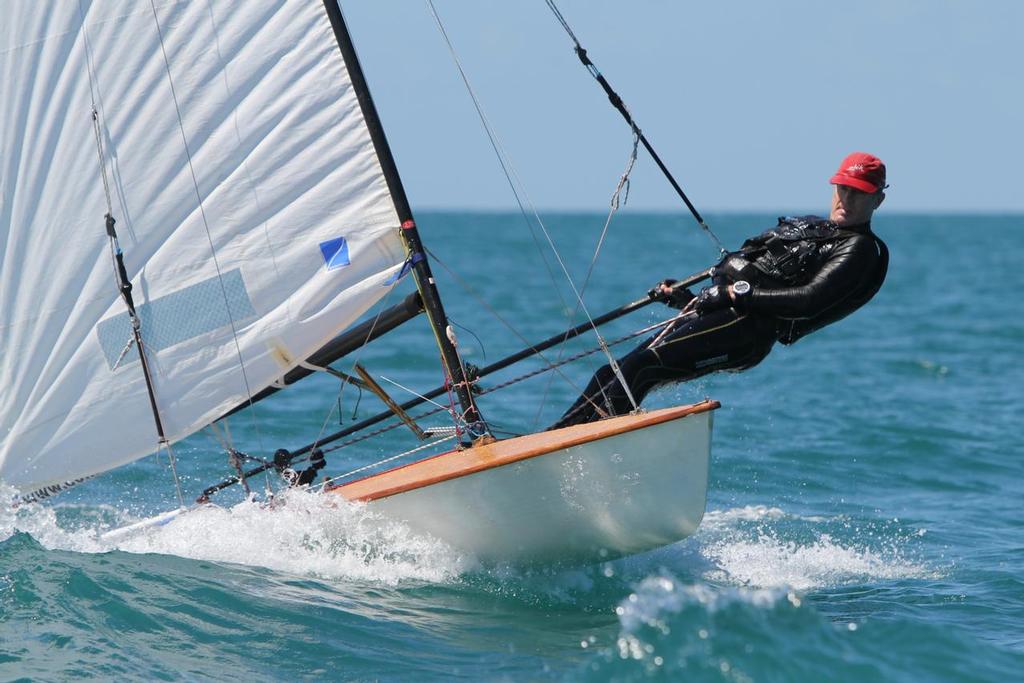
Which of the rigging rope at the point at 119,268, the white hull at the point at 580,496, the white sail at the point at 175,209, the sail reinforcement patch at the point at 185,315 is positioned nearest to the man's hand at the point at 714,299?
the white hull at the point at 580,496

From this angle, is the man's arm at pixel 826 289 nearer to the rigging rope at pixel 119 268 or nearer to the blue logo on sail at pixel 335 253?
the blue logo on sail at pixel 335 253

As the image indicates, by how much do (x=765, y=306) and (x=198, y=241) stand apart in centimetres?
232

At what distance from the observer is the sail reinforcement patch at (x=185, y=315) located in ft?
17.2

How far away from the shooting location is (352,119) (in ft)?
16.8

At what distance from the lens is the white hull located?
4777mm

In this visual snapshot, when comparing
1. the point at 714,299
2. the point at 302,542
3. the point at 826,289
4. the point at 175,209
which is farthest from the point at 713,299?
the point at 175,209

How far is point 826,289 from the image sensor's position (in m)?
5.13

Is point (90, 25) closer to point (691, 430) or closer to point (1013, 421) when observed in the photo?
point (691, 430)

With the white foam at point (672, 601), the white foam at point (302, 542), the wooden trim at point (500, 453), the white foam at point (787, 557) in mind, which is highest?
the wooden trim at point (500, 453)

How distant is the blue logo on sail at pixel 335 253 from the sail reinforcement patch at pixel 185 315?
14.4 inches

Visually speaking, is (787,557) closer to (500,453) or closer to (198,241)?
(500,453)

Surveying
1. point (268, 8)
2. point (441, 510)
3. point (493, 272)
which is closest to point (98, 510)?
point (441, 510)

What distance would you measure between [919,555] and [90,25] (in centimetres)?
445

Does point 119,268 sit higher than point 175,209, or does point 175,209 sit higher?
point 175,209
